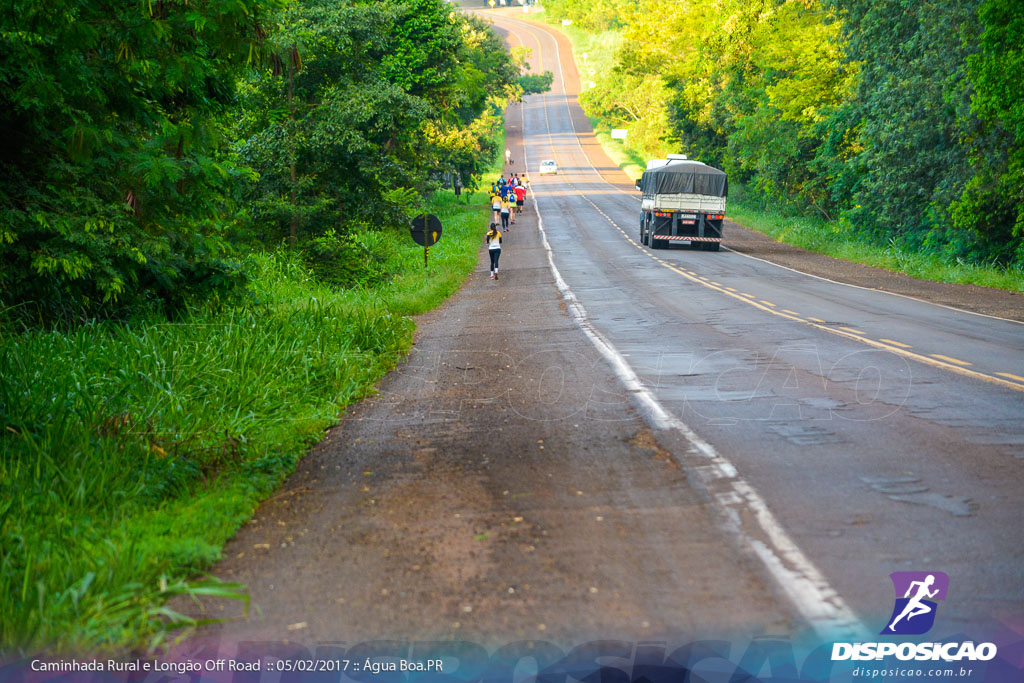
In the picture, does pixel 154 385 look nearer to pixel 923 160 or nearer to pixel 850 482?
pixel 850 482

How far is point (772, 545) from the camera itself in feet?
18.3

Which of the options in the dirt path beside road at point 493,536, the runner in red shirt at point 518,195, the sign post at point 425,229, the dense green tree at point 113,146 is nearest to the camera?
the dirt path beside road at point 493,536

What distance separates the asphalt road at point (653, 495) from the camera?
4.76m

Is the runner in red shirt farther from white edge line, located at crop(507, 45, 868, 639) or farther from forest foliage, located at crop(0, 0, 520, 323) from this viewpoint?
white edge line, located at crop(507, 45, 868, 639)

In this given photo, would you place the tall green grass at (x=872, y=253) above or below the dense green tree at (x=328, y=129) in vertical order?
below

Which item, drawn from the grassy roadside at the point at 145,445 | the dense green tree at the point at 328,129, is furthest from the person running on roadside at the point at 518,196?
the grassy roadside at the point at 145,445

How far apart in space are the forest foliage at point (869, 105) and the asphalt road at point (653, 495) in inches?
476

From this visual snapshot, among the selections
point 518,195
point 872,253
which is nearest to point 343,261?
point 872,253

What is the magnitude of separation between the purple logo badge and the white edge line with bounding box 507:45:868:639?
Answer: 19cm

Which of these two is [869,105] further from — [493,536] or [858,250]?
[493,536]

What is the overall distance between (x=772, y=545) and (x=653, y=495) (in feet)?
4.15

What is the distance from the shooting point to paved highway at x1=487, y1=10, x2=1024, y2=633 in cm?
519

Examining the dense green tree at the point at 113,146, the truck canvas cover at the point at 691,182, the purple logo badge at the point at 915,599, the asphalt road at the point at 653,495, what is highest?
the dense green tree at the point at 113,146

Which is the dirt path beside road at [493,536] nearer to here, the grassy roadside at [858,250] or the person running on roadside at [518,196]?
the grassy roadside at [858,250]
